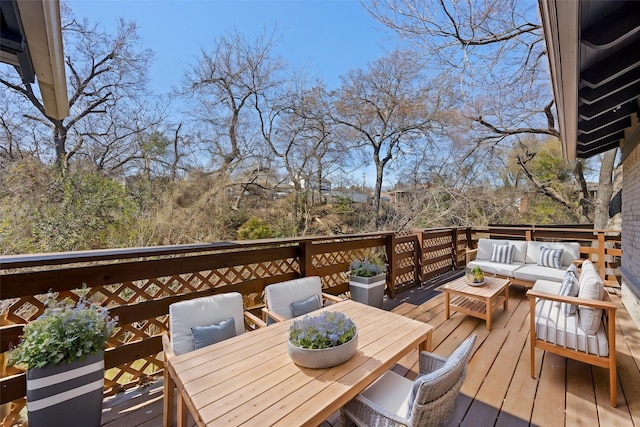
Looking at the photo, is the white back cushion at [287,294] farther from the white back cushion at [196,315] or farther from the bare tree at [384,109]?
the bare tree at [384,109]

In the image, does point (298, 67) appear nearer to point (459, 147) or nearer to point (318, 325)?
point (459, 147)

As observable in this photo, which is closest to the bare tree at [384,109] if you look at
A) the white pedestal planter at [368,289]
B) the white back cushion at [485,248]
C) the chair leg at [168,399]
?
the white back cushion at [485,248]

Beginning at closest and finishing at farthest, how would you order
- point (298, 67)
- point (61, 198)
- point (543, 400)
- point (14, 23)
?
1. point (14, 23)
2. point (543, 400)
3. point (61, 198)
4. point (298, 67)

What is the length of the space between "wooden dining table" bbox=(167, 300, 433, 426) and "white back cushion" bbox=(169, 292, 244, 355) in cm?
33

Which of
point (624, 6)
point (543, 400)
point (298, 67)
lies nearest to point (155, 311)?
point (543, 400)

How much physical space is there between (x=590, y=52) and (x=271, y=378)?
2.93m

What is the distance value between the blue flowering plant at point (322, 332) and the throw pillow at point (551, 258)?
4.72 meters

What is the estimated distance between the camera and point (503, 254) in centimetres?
492

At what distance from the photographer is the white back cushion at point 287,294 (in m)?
2.29

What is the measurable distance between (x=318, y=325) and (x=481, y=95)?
25.5 ft

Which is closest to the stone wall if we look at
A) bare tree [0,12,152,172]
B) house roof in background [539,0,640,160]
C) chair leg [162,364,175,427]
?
house roof in background [539,0,640,160]

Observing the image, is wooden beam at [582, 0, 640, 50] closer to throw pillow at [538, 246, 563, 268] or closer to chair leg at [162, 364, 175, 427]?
chair leg at [162, 364, 175, 427]

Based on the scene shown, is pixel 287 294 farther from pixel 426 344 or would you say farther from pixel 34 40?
pixel 34 40

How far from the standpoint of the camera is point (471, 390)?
6.94 ft
